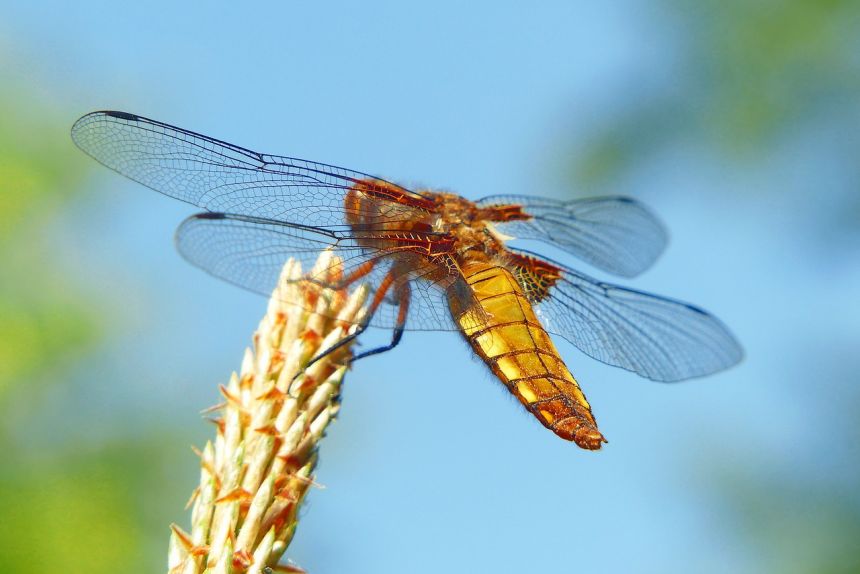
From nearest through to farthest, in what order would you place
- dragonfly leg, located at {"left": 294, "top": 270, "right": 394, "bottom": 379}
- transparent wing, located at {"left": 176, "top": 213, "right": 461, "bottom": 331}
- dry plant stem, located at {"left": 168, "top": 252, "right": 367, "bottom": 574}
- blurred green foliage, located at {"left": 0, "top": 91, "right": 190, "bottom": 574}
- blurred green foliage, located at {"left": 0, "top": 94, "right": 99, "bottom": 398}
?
1. dry plant stem, located at {"left": 168, "top": 252, "right": 367, "bottom": 574}
2. dragonfly leg, located at {"left": 294, "top": 270, "right": 394, "bottom": 379}
3. transparent wing, located at {"left": 176, "top": 213, "right": 461, "bottom": 331}
4. blurred green foliage, located at {"left": 0, "top": 91, "right": 190, "bottom": 574}
5. blurred green foliage, located at {"left": 0, "top": 94, "right": 99, "bottom": 398}

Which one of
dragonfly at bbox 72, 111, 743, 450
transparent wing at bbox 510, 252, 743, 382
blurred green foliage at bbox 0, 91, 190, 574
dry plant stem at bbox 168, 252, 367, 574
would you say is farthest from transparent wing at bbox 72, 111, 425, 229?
blurred green foliage at bbox 0, 91, 190, 574

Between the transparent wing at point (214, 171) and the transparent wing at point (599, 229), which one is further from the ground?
the transparent wing at point (599, 229)

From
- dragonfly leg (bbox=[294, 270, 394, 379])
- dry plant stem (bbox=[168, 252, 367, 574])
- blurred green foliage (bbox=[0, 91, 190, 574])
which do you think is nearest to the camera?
dry plant stem (bbox=[168, 252, 367, 574])

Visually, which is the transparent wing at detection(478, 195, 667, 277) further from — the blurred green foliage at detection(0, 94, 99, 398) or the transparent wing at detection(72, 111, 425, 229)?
the blurred green foliage at detection(0, 94, 99, 398)

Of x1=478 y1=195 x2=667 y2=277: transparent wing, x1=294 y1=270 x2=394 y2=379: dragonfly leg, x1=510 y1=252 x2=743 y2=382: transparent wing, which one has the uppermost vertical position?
x1=478 y1=195 x2=667 y2=277: transparent wing

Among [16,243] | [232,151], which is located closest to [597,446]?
[232,151]

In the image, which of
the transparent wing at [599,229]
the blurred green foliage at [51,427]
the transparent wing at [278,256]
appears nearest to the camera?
the transparent wing at [278,256]

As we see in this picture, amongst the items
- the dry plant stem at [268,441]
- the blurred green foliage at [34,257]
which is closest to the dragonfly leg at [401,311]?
the dry plant stem at [268,441]

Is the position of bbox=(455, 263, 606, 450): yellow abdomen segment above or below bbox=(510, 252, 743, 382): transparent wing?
below

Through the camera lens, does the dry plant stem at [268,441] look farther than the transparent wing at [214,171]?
No

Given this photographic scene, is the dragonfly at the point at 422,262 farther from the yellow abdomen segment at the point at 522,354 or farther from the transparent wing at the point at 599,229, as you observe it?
the transparent wing at the point at 599,229
